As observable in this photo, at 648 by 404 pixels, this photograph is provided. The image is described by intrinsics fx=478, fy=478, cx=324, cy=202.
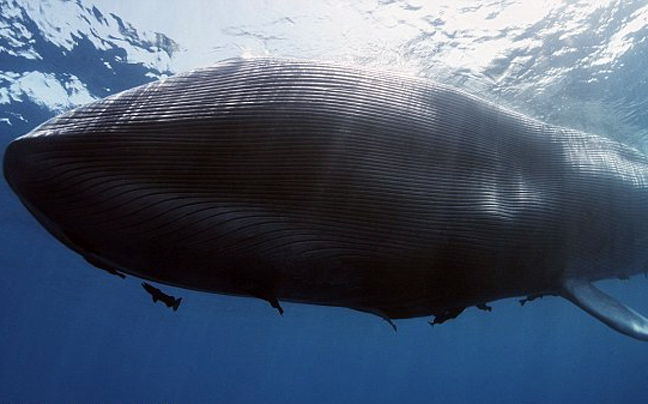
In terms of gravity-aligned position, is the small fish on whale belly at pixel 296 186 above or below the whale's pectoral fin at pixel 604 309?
above

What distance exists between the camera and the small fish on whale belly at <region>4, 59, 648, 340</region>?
→ 7.13 ft

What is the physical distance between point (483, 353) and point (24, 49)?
278ft

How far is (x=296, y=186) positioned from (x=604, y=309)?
2.82m

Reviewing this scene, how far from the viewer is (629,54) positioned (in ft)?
33.7

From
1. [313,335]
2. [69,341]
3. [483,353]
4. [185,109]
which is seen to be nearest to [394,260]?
[185,109]

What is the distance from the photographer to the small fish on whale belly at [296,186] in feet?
7.13

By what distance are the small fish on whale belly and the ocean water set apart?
2.20m

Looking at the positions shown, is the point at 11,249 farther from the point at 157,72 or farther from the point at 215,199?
the point at 215,199

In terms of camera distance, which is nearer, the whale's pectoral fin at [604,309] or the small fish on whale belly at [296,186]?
the small fish on whale belly at [296,186]

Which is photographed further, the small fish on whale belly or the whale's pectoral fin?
the whale's pectoral fin

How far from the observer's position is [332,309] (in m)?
37.9

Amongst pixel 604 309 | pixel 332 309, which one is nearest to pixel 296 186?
pixel 604 309

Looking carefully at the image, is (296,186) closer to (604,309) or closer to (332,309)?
(604,309)

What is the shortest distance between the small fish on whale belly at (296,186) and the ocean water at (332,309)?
2.20m
